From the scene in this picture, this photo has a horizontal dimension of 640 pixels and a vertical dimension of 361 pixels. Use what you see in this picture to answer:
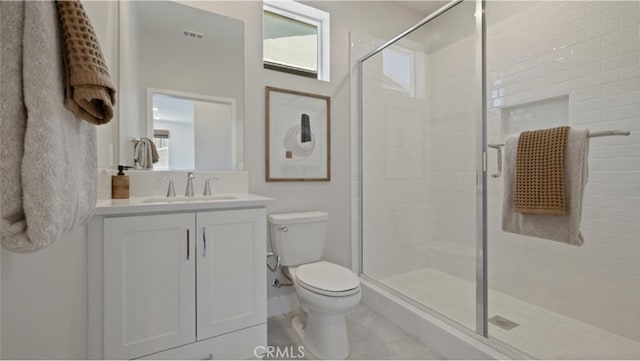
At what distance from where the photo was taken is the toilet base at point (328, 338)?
5.08 ft

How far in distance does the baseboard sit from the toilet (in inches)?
→ 6.9

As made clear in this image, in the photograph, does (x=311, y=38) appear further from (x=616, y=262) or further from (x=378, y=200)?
(x=616, y=262)

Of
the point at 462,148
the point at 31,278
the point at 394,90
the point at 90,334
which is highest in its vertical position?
the point at 394,90

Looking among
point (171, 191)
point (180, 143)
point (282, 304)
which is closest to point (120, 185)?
point (171, 191)

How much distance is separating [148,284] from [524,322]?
6.98ft

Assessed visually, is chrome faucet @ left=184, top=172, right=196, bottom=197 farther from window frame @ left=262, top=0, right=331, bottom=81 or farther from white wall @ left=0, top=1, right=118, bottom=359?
window frame @ left=262, top=0, right=331, bottom=81

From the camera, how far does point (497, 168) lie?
1.87 metres

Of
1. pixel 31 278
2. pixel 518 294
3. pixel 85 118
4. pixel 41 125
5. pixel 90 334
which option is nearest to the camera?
pixel 41 125

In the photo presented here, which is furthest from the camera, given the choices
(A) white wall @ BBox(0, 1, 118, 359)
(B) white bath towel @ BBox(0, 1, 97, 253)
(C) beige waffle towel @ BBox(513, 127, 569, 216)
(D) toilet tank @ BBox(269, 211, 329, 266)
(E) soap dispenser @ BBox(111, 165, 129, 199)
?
(D) toilet tank @ BBox(269, 211, 329, 266)

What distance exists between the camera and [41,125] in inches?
17.7

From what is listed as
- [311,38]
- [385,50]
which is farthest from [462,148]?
[311,38]

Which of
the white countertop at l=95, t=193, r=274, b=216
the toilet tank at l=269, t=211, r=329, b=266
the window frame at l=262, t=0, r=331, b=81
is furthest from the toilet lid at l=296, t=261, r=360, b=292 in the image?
the window frame at l=262, t=0, r=331, b=81

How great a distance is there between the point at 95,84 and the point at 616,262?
2.45m

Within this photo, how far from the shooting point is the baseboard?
2.06m
